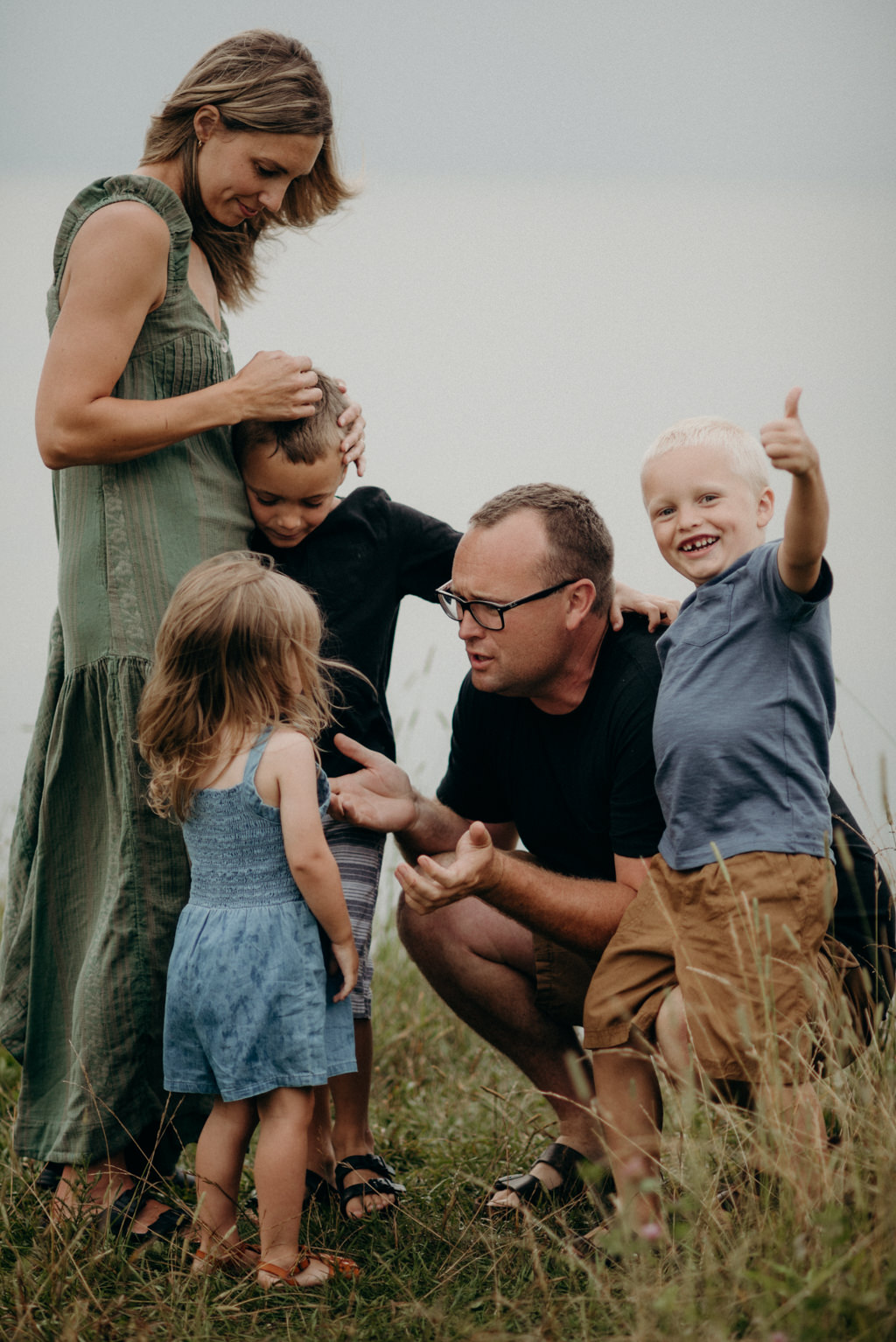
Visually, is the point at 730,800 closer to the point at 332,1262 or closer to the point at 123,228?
the point at 332,1262

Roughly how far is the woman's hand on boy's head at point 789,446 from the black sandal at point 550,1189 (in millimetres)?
1815

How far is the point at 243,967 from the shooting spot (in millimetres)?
2506

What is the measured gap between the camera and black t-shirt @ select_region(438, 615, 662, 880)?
2891 millimetres

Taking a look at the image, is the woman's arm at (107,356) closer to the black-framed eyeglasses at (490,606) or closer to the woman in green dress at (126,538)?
the woman in green dress at (126,538)

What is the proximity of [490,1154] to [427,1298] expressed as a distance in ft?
3.18

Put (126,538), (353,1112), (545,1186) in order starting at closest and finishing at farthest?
1. (126,538)
2. (545,1186)
3. (353,1112)

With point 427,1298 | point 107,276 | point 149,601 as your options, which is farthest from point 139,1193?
point 107,276

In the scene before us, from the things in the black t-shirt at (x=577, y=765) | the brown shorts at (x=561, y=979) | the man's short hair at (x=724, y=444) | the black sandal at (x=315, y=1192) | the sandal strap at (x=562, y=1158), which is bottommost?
the black sandal at (x=315, y=1192)

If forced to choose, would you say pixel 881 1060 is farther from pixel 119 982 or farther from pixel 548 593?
pixel 119 982

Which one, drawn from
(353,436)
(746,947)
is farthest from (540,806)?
(353,436)

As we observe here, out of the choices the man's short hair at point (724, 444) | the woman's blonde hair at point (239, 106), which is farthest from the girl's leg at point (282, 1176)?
the woman's blonde hair at point (239, 106)

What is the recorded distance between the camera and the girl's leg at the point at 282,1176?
2455 millimetres

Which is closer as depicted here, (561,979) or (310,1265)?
(310,1265)

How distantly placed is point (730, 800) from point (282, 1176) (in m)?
1.19
